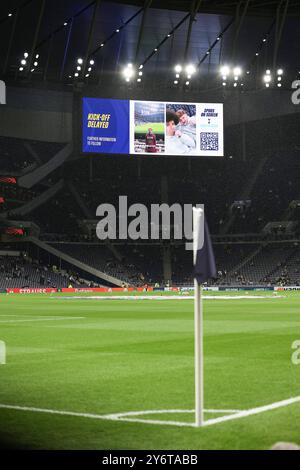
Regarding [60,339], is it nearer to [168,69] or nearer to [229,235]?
[168,69]

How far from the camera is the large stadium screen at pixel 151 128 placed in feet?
230

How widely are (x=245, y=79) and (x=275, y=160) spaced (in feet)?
70.4

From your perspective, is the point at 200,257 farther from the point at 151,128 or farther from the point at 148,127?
the point at 151,128

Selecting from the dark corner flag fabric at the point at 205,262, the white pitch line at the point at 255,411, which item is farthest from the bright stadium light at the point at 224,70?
the dark corner flag fabric at the point at 205,262

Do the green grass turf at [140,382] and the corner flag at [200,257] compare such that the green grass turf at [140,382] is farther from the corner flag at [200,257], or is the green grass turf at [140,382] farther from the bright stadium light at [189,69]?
the bright stadium light at [189,69]

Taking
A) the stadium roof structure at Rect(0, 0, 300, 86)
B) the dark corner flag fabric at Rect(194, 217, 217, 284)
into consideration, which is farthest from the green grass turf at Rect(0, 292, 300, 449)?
the stadium roof structure at Rect(0, 0, 300, 86)

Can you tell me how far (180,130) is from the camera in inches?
2820

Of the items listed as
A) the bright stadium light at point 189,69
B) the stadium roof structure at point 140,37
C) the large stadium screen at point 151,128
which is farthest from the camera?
the bright stadium light at point 189,69

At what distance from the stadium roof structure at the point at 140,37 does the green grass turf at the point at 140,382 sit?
159ft

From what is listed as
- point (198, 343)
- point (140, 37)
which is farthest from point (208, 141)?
point (198, 343)

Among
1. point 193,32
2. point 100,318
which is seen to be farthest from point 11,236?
point 100,318

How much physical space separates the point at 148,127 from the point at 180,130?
10.2ft

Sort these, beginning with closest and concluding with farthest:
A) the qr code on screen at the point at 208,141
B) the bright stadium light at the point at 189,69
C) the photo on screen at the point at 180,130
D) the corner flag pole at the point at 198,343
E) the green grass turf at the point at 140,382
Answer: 1. the green grass turf at the point at 140,382
2. the corner flag pole at the point at 198,343
3. the photo on screen at the point at 180,130
4. the qr code on screen at the point at 208,141
5. the bright stadium light at the point at 189,69

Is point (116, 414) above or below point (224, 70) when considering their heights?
below
